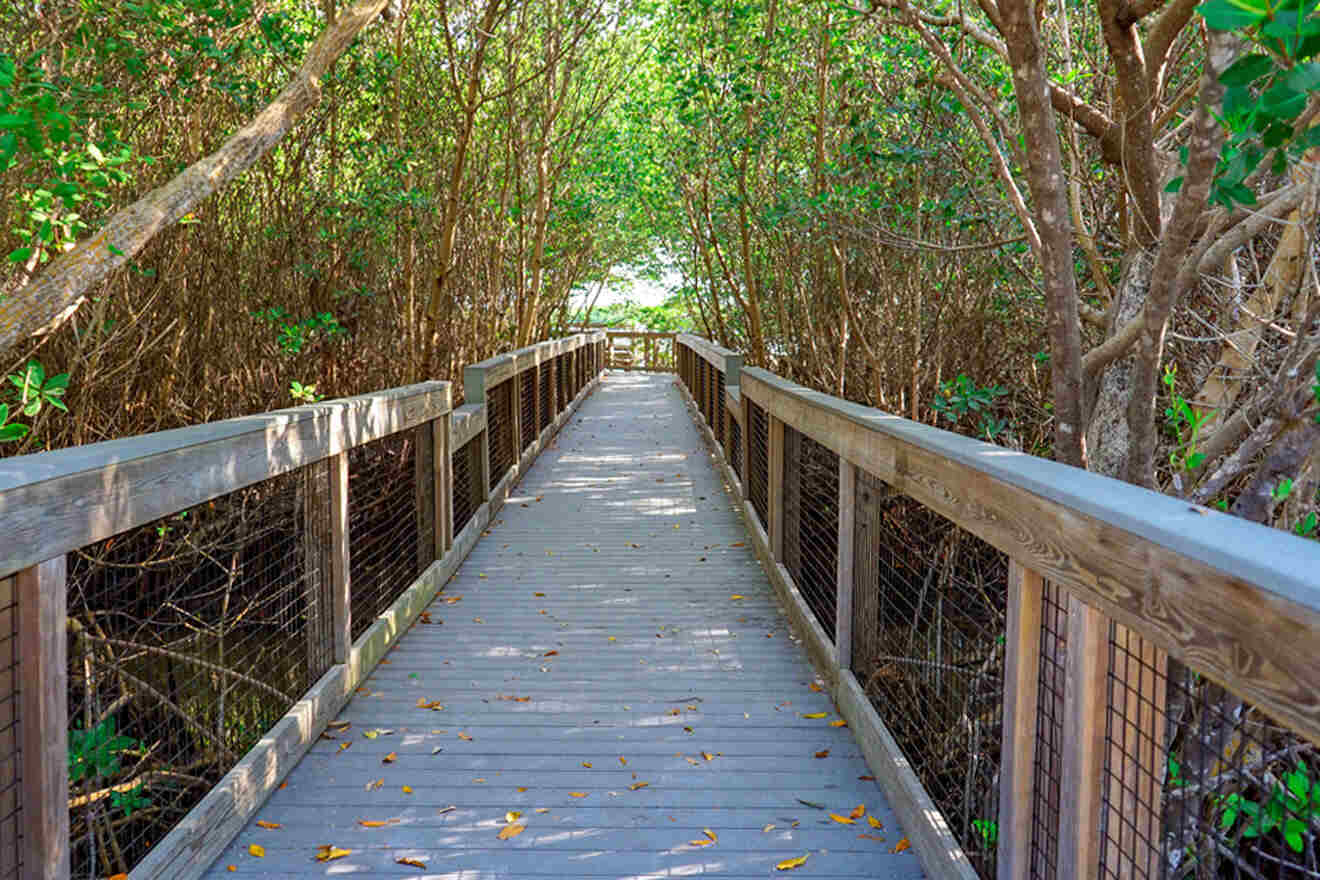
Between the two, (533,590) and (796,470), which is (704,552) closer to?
(533,590)

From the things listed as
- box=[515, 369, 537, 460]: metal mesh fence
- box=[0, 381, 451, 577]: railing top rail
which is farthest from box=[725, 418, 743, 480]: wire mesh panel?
box=[0, 381, 451, 577]: railing top rail

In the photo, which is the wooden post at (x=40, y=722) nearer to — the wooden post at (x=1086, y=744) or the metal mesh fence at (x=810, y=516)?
the wooden post at (x=1086, y=744)

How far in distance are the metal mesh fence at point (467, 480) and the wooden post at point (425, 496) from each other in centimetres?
80

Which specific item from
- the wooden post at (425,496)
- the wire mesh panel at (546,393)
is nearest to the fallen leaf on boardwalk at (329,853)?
the wooden post at (425,496)

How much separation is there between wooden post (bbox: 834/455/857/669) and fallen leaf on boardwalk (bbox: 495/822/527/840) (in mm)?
1420

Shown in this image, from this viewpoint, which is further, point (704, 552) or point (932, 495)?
point (704, 552)

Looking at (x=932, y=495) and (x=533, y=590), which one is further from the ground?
(x=932, y=495)

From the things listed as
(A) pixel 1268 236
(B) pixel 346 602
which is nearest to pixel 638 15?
(A) pixel 1268 236

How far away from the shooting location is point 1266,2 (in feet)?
5.13

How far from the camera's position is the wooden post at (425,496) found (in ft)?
19.1

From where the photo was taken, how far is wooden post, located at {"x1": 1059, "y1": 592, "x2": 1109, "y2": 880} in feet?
6.17

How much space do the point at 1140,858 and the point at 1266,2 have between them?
1379mm

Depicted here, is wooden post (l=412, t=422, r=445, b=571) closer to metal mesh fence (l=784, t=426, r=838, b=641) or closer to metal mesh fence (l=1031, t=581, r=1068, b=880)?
metal mesh fence (l=784, t=426, r=838, b=641)

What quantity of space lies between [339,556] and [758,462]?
12.4ft
